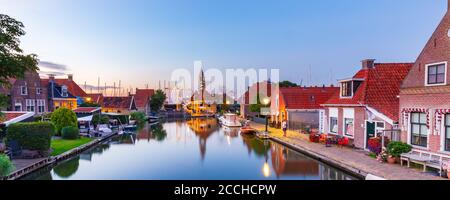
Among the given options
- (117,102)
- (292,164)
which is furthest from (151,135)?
(117,102)

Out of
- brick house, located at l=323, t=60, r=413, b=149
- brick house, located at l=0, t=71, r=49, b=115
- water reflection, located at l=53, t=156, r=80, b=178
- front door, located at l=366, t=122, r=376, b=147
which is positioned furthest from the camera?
brick house, located at l=0, t=71, r=49, b=115

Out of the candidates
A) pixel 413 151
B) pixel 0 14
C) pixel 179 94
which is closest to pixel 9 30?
pixel 0 14

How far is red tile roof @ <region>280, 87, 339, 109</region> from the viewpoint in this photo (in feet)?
128

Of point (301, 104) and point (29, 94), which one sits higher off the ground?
point (29, 94)

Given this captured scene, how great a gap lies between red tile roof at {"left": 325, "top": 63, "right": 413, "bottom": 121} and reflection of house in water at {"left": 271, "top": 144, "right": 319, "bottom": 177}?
5758 mm

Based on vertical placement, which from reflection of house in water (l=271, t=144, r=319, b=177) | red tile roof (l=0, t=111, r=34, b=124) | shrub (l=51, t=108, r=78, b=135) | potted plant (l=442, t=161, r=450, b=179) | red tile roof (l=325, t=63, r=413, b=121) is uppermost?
red tile roof (l=325, t=63, r=413, b=121)

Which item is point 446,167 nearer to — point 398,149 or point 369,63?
point 398,149

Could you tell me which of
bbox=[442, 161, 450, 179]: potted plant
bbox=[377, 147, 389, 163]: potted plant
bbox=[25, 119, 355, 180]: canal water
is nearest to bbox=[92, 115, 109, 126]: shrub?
bbox=[25, 119, 355, 180]: canal water

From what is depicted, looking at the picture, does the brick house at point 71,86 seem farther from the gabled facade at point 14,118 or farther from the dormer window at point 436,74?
the dormer window at point 436,74

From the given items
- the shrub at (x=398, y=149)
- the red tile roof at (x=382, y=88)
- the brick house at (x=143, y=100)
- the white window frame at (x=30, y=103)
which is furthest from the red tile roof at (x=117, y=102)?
the shrub at (x=398, y=149)

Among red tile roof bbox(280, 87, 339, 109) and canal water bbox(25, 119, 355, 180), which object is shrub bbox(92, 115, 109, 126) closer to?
canal water bbox(25, 119, 355, 180)

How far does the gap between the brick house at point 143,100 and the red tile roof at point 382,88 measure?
213 ft

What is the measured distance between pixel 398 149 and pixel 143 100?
73.2 m

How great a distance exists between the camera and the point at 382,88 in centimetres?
2122
